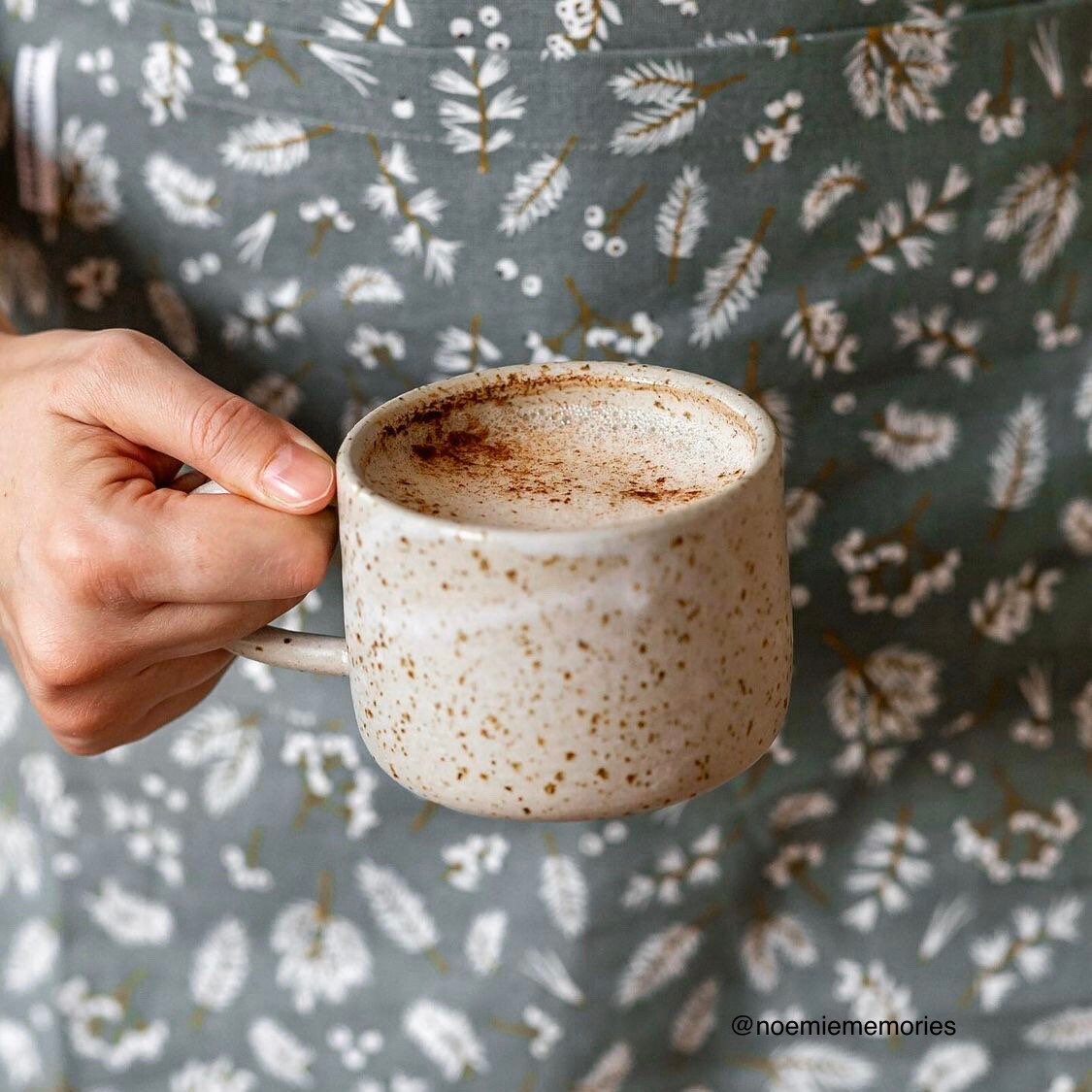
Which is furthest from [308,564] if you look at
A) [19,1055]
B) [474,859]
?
[19,1055]

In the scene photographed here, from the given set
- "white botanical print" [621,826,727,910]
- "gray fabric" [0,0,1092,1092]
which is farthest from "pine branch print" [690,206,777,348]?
"white botanical print" [621,826,727,910]

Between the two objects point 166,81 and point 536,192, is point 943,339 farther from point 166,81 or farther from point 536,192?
point 166,81

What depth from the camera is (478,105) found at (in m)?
0.62

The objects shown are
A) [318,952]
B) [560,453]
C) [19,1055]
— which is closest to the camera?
[560,453]

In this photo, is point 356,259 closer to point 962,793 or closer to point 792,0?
point 792,0

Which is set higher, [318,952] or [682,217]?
[682,217]

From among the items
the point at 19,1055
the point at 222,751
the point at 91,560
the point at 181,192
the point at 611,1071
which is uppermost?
the point at 181,192

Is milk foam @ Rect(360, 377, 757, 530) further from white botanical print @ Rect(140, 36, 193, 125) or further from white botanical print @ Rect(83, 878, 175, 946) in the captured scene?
white botanical print @ Rect(83, 878, 175, 946)

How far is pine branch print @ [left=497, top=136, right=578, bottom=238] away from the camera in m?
0.63

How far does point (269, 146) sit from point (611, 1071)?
63 centimetres

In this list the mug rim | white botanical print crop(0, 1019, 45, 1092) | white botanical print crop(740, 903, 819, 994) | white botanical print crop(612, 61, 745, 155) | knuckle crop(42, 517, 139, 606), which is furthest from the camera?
white botanical print crop(0, 1019, 45, 1092)

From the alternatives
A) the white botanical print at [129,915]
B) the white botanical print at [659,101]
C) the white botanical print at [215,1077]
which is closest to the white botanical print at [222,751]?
the white botanical print at [129,915]

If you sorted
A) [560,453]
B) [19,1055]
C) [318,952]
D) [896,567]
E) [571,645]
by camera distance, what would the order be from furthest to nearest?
[19,1055] < [318,952] < [896,567] < [560,453] < [571,645]

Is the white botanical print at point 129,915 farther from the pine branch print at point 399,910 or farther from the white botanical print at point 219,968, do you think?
the pine branch print at point 399,910
